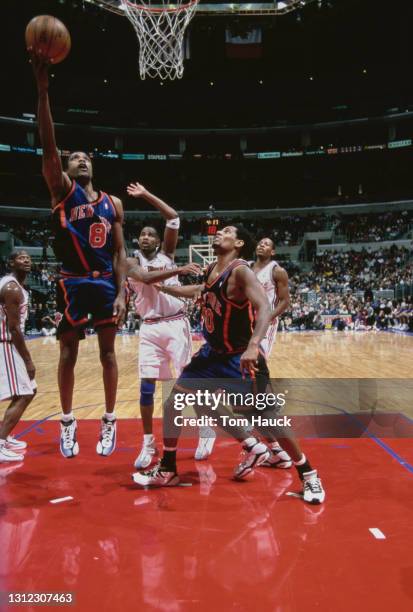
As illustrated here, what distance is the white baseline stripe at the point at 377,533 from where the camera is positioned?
8.43 ft

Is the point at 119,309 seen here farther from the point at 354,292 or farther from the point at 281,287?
the point at 354,292

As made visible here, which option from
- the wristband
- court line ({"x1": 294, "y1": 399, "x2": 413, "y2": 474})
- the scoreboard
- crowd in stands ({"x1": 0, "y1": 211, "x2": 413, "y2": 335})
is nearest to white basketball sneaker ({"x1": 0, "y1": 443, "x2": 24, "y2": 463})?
the wristband

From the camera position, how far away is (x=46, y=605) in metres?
1.94

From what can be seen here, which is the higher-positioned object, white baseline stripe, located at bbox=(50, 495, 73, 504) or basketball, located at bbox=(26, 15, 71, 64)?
basketball, located at bbox=(26, 15, 71, 64)

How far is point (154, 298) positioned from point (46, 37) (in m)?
2.12

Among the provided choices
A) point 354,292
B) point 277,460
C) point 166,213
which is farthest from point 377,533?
point 354,292

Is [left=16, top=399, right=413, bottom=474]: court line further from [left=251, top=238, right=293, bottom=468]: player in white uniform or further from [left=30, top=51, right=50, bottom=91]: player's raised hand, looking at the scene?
[left=30, top=51, right=50, bottom=91]: player's raised hand

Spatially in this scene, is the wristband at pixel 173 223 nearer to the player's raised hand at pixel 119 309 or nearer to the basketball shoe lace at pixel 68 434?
the player's raised hand at pixel 119 309

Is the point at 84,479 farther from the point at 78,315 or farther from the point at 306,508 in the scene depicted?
the point at 306,508

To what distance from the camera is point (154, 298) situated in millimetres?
4273

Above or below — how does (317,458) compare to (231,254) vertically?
below

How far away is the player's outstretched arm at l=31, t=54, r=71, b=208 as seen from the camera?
9.64 ft

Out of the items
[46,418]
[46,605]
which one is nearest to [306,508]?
[46,605]

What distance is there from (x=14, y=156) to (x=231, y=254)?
100ft
